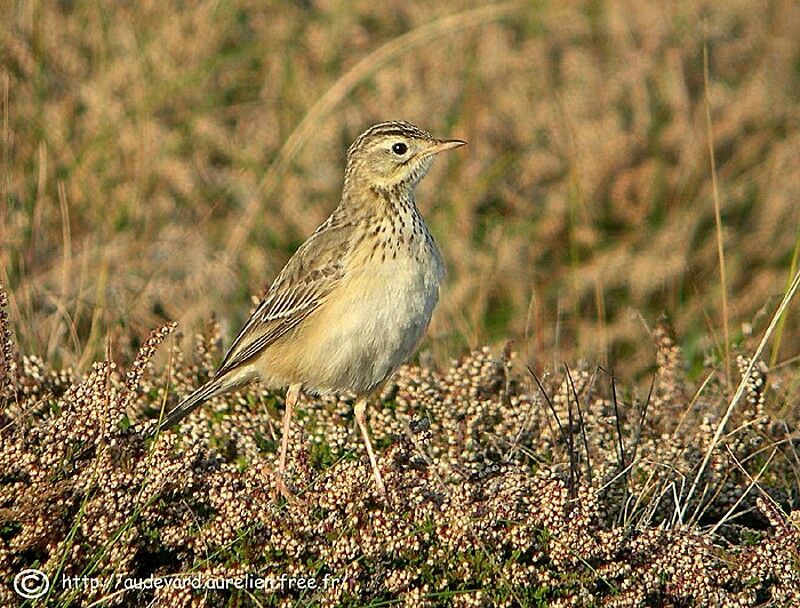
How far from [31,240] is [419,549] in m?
4.03

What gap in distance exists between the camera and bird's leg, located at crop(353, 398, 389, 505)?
462 cm

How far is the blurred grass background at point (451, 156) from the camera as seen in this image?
830cm

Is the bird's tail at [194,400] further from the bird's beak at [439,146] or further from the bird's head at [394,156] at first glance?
the bird's beak at [439,146]

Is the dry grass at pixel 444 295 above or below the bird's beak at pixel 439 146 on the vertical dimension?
below

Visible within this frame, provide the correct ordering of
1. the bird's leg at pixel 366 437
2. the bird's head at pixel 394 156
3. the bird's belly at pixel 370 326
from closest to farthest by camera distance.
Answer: the bird's leg at pixel 366 437 → the bird's belly at pixel 370 326 → the bird's head at pixel 394 156

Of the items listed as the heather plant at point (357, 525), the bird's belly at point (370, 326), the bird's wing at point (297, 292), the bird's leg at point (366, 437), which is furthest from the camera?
the bird's wing at point (297, 292)

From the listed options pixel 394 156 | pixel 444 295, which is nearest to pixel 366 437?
pixel 394 156

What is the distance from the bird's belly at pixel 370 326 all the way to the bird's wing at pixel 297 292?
10cm

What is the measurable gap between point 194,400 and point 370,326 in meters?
0.78

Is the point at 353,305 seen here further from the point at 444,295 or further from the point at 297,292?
the point at 444,295

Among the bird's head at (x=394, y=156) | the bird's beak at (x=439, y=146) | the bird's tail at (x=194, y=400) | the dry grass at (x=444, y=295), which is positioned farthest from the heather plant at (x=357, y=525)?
the bird's beak at (x=439, y=146)

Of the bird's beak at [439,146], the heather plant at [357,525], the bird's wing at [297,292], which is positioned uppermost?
the bird's beak at [439,146]

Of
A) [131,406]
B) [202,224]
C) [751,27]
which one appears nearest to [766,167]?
[751,27]

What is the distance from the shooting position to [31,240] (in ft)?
25.4
